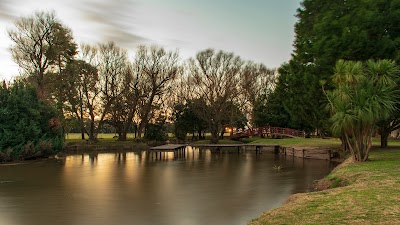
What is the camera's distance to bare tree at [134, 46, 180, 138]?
52.2 m

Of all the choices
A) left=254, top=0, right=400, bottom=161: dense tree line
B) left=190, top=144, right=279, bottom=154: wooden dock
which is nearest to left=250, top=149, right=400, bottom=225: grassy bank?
left=254, top=0, right=400, bottom=161: dense tree line

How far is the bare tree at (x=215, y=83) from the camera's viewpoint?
165 feet

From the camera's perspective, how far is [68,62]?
155 ft

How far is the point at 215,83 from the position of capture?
51.1 m

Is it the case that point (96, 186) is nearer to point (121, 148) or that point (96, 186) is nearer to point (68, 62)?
point (121, 148)

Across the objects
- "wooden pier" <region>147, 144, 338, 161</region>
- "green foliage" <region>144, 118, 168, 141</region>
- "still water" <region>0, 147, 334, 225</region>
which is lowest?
"still water" <region>0, 147, 334, 225</region>

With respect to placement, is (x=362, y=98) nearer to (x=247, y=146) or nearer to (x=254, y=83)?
(x=247, y=146)

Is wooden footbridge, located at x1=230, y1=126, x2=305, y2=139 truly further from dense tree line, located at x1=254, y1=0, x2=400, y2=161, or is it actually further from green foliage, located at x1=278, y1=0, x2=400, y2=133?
green foliage, located at x1=278, y1=0, x2=400, y2=133

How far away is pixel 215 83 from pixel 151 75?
31.1 ft

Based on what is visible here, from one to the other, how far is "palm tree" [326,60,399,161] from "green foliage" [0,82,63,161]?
23.5 metres

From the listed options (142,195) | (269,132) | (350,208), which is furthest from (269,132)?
(350,208)

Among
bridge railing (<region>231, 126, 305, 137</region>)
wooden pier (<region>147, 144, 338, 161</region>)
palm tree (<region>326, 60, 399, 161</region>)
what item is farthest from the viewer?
bridge railing (<region>231, 126, 305, 137</region>)

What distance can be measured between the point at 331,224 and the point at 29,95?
3007 centimetres

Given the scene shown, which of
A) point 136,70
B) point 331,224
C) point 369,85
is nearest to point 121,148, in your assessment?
point 136,70
